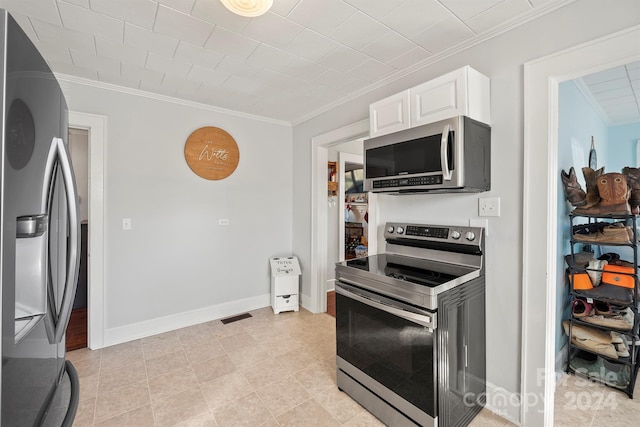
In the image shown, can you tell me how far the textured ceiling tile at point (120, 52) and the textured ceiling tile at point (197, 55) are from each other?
0.81ft

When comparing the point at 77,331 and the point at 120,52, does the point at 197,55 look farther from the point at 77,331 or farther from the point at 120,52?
the point at 77,331

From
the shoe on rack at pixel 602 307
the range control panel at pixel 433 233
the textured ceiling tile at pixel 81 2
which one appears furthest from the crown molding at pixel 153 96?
the shoe on rack at pixel 602 307

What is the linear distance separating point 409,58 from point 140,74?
217 cm

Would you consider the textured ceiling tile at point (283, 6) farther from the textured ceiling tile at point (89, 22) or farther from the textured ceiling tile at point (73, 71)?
the textured ceiling tile at point (73, 71)

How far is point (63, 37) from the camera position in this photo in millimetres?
1876

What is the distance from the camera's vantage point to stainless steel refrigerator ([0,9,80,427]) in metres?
0.65

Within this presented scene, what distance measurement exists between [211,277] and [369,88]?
254cm

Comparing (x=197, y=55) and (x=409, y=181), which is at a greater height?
(x=197, y=55)

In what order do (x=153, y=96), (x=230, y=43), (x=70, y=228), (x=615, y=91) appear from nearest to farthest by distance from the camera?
(x=70, y=228) < (x=230, y=43) < (x=615, y=91) < (x=153, y=96)

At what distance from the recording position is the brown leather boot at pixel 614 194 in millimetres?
1858

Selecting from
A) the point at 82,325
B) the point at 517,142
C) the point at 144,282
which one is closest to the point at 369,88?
the point at 517,142

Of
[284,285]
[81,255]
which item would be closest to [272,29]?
[284,285]

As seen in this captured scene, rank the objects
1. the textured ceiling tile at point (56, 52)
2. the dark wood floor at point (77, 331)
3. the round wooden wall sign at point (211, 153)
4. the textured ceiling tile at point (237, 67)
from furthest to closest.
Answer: the round wooden wall sign at point (211, 153) < the dark wood floor at point (77, 331) < the textured ceiling tile at point (237, 67) < the textured ceiling tile at point (56, 52)

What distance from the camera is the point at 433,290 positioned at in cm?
143
